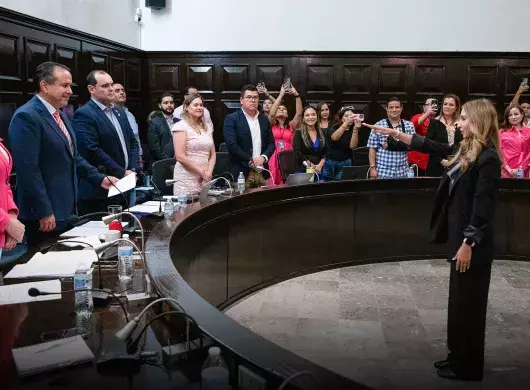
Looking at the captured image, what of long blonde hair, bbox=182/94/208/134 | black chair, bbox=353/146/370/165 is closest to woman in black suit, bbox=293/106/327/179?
black chair, bbox=353/146/370/165

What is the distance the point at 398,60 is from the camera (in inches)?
325

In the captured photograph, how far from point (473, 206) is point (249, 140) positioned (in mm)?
2617

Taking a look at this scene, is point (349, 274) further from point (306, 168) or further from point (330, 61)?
point (330, 61)

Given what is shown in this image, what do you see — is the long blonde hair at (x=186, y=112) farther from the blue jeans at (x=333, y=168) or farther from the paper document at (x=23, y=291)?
the paper document at (x=23, y=291)

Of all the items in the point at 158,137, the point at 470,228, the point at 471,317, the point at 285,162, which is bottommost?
the point at 471,317

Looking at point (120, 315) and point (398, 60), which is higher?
point (398, 60)

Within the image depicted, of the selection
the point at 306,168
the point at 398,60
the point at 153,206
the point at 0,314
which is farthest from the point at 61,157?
the point at 398,60

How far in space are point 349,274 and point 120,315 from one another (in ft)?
10.7

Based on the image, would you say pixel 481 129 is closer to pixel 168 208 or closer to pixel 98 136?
pixel 168 208

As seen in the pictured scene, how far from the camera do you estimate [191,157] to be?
14.9 feet

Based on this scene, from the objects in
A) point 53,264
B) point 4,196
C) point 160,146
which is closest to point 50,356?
point 53,264

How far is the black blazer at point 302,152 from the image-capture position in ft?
18.8

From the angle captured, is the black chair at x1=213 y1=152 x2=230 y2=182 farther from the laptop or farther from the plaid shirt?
the plaid shirt

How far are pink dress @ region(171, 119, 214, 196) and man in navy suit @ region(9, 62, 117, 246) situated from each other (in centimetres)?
90
